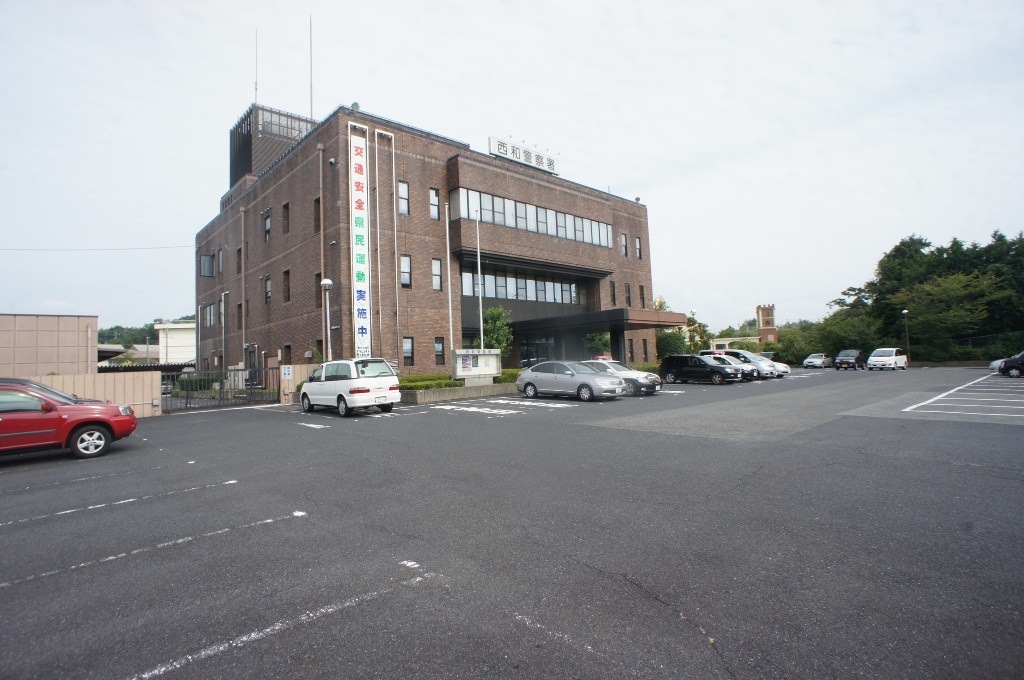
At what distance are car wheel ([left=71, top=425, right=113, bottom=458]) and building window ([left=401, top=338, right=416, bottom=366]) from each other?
53.1ft

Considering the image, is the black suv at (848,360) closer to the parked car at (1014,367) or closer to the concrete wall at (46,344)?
the parked car at (1014,367)

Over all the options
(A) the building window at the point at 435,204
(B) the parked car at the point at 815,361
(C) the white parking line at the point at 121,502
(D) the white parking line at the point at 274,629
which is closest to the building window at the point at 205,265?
(A) the building window at the point at 435,204

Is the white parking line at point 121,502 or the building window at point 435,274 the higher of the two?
the building window at point 435,274

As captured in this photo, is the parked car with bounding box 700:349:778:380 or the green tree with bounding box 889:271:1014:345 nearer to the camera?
the parked car with bounding box 700:349:778:380

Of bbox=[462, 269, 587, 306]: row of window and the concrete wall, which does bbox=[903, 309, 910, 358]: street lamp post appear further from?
the concrete wall

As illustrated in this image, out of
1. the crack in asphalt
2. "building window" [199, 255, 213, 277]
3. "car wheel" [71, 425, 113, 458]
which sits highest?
"building window" [199, 255, 213, 277]

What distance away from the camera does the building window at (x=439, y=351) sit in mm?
27672

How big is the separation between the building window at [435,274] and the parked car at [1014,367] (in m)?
29.1

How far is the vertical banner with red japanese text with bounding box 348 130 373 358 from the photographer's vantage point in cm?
2433

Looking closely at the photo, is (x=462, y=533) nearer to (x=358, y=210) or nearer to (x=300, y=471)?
(x=300, y=471)

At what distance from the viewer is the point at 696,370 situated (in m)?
27.3

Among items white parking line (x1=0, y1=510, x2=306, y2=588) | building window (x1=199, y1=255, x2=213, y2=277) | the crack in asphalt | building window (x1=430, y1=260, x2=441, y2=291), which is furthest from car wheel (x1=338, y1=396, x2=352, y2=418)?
building window (x1=199, y1=255, x2=213, y2=277)

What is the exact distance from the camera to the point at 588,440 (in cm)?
987

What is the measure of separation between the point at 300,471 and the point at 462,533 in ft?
13.5
